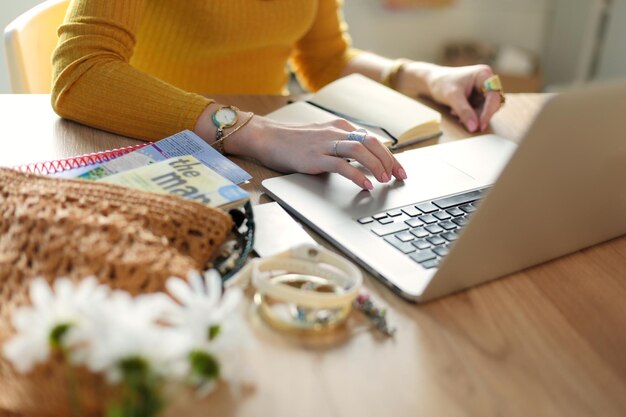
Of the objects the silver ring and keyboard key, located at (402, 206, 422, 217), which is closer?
keyboard key, located at (402, 206, 422, 217)

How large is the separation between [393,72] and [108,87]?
59 centimetres

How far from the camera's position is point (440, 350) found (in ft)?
1.99

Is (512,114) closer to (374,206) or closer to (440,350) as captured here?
(374,206)

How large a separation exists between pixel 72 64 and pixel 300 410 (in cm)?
70

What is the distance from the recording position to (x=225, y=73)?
1.37 meters

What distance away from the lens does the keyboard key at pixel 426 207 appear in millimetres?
824

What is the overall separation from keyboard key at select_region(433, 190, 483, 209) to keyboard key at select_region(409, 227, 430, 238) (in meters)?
0.07

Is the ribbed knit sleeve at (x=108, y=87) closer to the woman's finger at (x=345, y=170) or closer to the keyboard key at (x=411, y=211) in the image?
the woman's finger at (x=345, y=170)

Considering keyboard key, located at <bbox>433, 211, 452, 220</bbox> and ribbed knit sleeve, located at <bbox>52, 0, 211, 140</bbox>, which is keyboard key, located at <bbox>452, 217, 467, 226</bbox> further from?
ribbed knit sleeve, located at <bbox>52, 0, 211, 140</bbox>

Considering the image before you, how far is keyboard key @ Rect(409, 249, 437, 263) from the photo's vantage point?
714mm

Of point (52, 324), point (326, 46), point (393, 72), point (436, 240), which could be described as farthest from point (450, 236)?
point (326, 46)

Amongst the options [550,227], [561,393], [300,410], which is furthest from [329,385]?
[550,227]

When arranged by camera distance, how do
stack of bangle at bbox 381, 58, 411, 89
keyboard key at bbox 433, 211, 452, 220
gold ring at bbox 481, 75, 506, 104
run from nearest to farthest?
keyboard key at bbox 433, 211, 452, 220 → gold ring at bbox 481, 75, 506, 104 → stack of bangle at bbox 381, 58, 411, 89

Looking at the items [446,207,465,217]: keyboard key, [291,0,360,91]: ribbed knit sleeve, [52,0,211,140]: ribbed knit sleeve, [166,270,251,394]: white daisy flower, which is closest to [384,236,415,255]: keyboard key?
[446,207,465,217]: keyboard key
